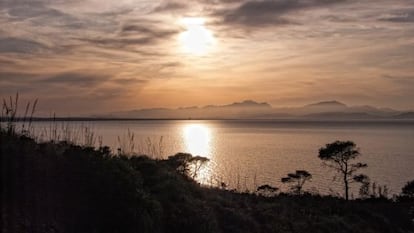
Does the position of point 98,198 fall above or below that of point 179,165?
above

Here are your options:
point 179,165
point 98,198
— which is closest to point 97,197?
point 98,198

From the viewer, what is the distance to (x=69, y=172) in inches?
385

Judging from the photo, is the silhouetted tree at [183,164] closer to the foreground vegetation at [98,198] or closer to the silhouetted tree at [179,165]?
the silhouetted tree at [179,165]

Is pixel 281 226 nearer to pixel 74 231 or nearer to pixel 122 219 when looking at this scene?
pixel 122 219

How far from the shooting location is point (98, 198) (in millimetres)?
9562

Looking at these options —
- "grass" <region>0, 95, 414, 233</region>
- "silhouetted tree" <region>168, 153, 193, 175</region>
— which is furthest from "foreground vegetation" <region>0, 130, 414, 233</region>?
"silhouetted tree" <region>168, 153, 193, 175</region>

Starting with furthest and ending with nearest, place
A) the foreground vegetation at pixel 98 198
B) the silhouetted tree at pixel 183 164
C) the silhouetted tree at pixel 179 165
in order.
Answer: the silhouetted tree at pixel 183 164 → the silhouetted tree at pixel 179 165 → the foreground vegetation at pixel 98 198

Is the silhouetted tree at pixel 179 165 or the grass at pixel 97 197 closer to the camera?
the grass at pixel 97 197

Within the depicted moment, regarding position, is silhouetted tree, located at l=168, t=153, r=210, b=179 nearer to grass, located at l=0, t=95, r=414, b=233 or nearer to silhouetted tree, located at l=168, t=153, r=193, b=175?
silhouetted tree, located at l=168, t=153, r=193, b=175

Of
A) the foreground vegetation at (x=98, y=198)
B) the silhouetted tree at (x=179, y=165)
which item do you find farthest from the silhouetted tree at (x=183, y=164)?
the foreground vegetation at (x=98, y=198)

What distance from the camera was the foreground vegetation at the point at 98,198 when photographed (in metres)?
8.55

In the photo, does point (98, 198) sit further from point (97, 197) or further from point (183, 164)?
point (183, 164)

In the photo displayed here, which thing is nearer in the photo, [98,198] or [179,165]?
[98,198]

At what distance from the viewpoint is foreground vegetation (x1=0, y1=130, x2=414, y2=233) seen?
855cm
